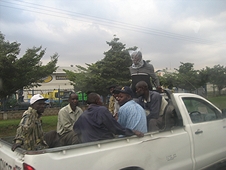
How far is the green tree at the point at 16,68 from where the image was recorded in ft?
30.6

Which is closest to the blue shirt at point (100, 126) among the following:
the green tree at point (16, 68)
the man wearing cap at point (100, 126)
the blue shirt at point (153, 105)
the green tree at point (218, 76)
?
the man wearing cap at point (100, 126)

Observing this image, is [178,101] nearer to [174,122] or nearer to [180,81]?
[174,122]

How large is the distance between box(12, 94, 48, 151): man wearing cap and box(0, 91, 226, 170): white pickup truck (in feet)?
0.55

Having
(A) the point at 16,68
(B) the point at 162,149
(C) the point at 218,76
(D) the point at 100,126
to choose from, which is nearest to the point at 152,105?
(B) the point at 162,149

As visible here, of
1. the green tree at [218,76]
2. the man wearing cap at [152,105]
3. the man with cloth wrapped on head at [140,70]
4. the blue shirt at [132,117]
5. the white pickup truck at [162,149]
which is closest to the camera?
the white pickup truck at [162,149]

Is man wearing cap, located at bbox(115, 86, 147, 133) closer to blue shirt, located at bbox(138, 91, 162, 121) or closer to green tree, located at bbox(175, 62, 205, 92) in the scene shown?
blue shirt, located at bbox(138, 91, 162, 121)

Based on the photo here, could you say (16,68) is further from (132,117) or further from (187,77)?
(187,77)

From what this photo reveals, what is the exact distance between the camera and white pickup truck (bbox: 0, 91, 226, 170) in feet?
7.87

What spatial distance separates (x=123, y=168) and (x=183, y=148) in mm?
1105

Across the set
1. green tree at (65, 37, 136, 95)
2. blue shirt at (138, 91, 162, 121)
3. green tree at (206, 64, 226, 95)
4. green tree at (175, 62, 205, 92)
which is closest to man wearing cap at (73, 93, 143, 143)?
blue shirt at (138, 91, 162, 121)

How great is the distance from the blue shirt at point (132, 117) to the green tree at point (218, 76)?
1210 centimetres

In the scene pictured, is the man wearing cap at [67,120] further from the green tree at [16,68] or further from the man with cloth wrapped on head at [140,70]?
the green tree at [16,68]

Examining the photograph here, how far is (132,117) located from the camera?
3256 millimetres

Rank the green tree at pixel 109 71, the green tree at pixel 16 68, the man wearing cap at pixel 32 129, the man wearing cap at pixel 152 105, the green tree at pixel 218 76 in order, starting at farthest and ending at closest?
1. the green tree at pixel 218 76
2. the green tree at pixel 109 71
3. the green tree at pixel 16 68
4. the man wearing cap at pixel 152 105
5. the man wearing cap at pixel 32 129
